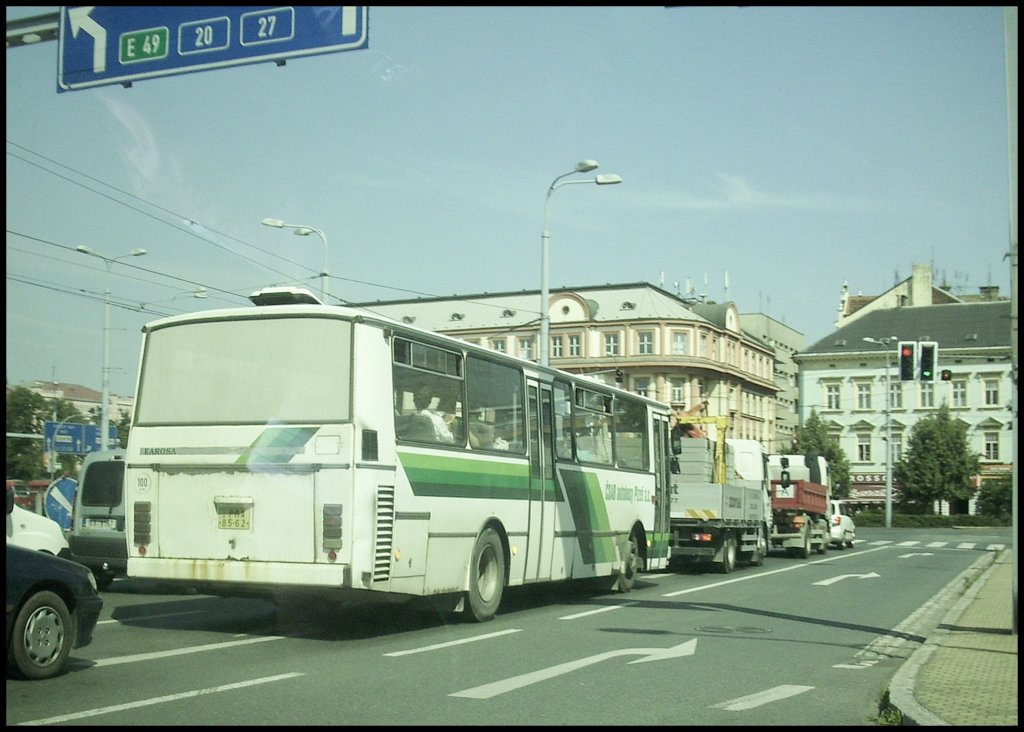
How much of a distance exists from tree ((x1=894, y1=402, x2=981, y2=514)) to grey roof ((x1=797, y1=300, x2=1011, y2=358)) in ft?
18.3

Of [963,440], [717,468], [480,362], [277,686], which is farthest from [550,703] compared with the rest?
[963,440]

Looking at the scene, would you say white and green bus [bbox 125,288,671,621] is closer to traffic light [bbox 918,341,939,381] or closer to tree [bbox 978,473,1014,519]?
traffic light [bbox 918,341,939,381]

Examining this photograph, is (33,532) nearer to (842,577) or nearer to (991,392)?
(842,577)

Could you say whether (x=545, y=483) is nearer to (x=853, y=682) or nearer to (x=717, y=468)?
(x=853, y=682)

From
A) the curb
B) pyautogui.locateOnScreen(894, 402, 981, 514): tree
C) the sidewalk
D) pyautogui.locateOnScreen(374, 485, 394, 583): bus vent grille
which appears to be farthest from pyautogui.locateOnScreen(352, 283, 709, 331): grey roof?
pyautogui.locateOnScreen(374, 485, 394, 583): bus vent grille

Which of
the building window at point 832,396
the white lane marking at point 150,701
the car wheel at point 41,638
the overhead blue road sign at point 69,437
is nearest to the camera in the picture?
the white lane marking at point 150,701

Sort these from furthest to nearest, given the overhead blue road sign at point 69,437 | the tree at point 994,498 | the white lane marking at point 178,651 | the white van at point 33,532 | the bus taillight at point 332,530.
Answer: the tree at point 994,498
the overhead blue road sign at point 69,437
the white van at point 33,532
the bus taillight at point 332,530
the white lane marking at point 178,651

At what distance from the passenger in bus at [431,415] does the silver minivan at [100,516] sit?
21.5 ft

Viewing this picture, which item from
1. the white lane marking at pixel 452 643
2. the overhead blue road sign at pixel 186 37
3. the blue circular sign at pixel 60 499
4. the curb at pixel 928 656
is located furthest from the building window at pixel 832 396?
the overhead blue road sign at pixel 186 37

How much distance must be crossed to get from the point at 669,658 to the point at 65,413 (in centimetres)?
5098

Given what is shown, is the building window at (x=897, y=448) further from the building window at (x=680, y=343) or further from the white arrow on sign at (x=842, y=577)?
the white arrow on sign at (x=842, y=577)

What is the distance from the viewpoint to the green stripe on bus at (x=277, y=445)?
11.5 metres

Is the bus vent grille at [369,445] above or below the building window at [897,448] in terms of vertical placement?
below

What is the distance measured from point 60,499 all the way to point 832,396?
6847 centimetres
